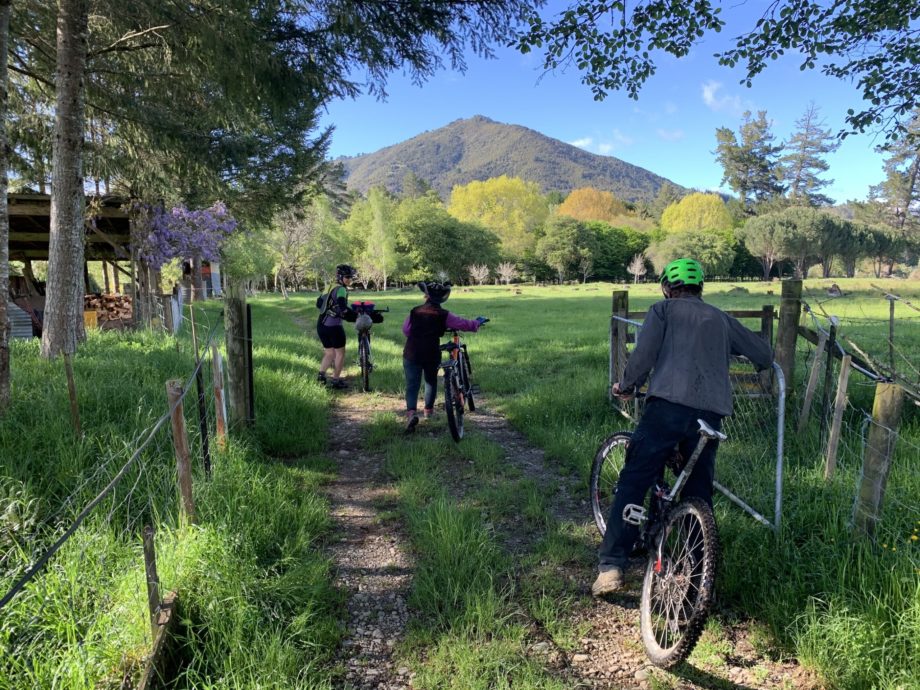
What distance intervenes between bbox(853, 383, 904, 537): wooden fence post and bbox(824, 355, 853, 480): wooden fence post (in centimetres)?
63

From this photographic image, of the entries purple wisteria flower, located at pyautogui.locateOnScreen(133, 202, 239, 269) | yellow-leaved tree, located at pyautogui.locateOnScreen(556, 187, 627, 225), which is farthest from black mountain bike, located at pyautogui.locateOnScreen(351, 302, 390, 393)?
yellow-leaved tree, located at pyautogui.locateOnScreen(556, 187, 627, 225)

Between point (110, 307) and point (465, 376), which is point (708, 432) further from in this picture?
point (110, 307)

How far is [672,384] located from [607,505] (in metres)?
1.63

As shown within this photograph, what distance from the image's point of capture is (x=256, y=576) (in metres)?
2.81

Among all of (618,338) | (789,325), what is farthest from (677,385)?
(618,338)

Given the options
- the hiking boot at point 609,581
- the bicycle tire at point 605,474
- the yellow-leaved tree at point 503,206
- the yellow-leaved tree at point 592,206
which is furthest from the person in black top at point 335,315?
the yellow-leaved tree at point 592,206

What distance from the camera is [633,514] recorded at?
2855mm

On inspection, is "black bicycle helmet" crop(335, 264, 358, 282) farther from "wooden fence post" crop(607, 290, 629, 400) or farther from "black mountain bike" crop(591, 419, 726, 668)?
"black mountain bike" crop(591, 419, 726, 668)

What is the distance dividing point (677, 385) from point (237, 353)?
402 cm

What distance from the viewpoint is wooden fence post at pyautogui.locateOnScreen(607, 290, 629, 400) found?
6355 mm

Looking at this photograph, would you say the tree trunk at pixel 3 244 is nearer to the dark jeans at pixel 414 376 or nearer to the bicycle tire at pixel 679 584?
the dark jeans at pixel 414 376

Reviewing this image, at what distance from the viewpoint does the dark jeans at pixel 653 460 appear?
9.00 feet

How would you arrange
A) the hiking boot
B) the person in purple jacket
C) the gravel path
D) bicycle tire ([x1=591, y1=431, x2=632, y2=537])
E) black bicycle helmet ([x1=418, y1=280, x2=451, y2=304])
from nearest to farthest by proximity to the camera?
the gravel path, the hiking boot, bicycle tire ([x1=591, y1=431, x2=632, y2=537]), black bicycle helmet ([x1=418, y1=280, x2=451, y2=304]), the person in purple jacket

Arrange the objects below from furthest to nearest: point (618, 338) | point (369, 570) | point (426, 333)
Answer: point (618, 338), point (426, 333), point (369, 570)
